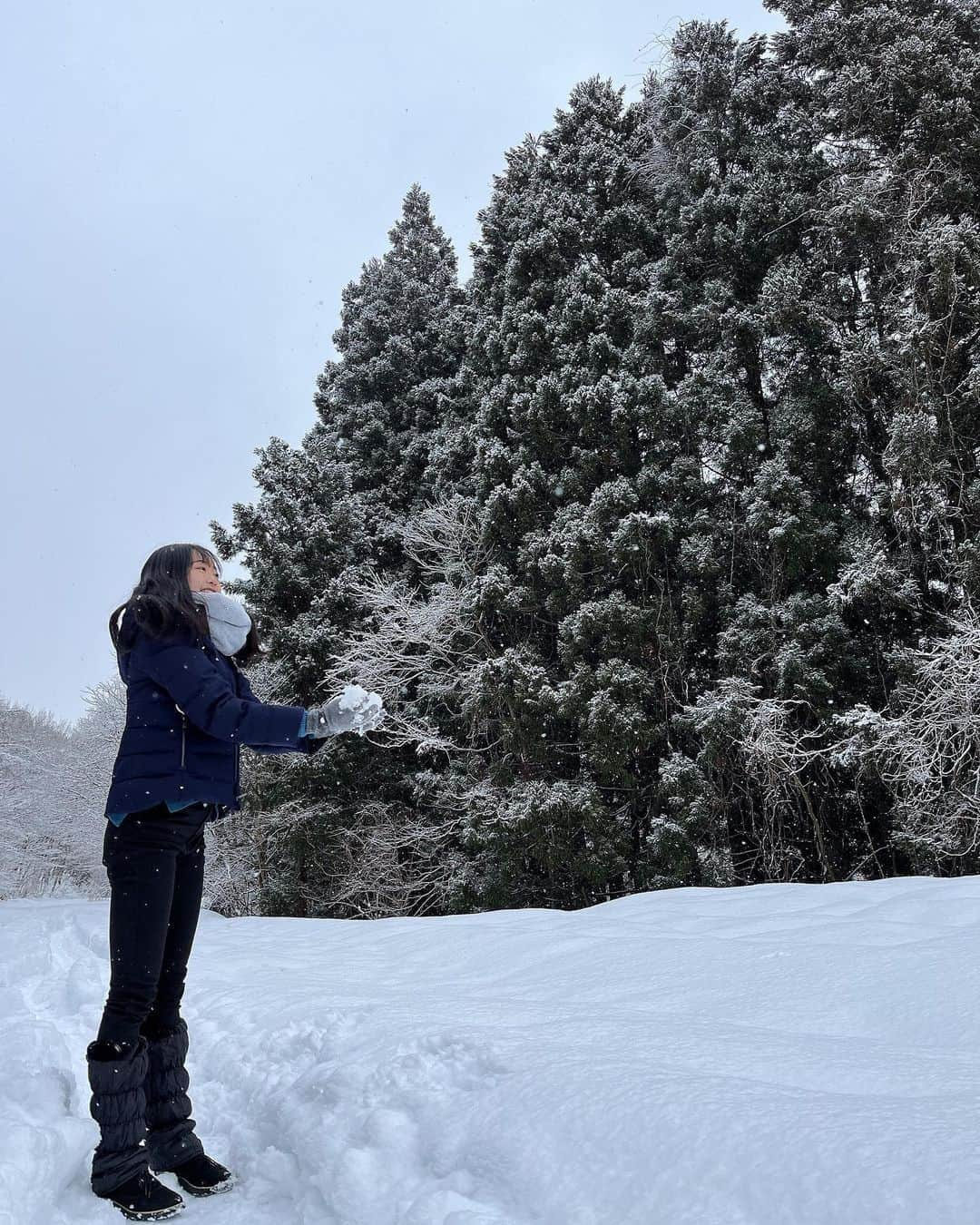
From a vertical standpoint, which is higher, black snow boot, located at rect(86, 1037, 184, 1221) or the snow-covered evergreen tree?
the snow-covered evergreen tree

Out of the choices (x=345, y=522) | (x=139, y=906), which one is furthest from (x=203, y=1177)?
→ (x=345, y=522)

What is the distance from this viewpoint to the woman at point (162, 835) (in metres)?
2.32

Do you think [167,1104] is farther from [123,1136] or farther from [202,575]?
[202,575]

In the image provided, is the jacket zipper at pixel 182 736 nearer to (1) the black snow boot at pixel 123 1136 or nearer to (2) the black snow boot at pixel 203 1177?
(1) the black snow boot at pixel 123 1136

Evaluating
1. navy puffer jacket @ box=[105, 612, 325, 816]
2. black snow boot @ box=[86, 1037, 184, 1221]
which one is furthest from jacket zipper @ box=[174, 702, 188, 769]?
black snow boot @ box=[86, 1037, 184, 1221]

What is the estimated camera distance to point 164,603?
2.64m

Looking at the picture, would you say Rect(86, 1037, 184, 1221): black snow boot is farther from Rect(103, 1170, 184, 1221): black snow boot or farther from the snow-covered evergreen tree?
the snow-covered evergreen tree

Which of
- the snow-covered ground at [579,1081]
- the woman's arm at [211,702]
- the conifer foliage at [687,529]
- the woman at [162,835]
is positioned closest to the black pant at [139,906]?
the woman at [162,835]

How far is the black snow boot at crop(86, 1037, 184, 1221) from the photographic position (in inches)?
88.4

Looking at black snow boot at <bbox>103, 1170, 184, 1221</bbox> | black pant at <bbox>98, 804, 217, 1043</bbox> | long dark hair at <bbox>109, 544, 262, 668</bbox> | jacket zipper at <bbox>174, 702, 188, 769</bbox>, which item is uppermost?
long dark hair at <bbox>109, 544, 262, 668</bbox>

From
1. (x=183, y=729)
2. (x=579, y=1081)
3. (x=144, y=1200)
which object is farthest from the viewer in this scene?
(x=183, y=729)

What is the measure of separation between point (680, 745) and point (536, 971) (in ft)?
29.0

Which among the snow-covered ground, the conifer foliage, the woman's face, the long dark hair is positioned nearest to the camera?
the snow-covered ground

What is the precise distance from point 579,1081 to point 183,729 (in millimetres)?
1371
